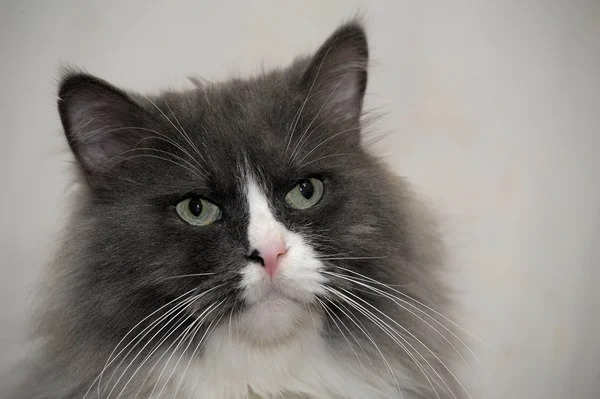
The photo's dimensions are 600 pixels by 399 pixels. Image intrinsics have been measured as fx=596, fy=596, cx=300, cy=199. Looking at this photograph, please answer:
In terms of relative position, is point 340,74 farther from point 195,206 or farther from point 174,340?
point 174,340

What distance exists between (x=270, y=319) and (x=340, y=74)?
771mm

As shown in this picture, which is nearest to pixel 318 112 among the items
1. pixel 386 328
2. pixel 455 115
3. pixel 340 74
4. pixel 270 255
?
pixel 340 74

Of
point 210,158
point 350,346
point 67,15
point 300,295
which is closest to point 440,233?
point 350,346

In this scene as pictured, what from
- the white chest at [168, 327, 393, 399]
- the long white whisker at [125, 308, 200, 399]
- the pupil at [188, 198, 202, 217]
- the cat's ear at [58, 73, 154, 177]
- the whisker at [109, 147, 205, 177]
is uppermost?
the cat's ear at [58, 73, 154, 177]

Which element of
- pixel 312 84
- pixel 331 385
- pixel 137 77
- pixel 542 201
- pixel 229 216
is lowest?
pixel 331 385

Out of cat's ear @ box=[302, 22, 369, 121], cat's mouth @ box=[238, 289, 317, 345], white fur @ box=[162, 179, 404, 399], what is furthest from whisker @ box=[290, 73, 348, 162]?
cat's mouth @ box=[238, 289, 317, 345]

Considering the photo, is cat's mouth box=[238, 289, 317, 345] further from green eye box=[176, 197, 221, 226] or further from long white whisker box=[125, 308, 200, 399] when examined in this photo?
green eye box=[176, 197, 221, 226]

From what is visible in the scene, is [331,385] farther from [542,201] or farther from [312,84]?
[542,201]

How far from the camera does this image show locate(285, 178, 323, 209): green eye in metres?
1.55

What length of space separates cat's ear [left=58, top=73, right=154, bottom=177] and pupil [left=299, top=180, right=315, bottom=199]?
446 mm

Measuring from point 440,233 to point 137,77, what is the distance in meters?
1.40

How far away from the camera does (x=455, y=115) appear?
8.11ft

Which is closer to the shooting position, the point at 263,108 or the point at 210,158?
the point at 210,158

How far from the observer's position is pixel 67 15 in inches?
94.9
